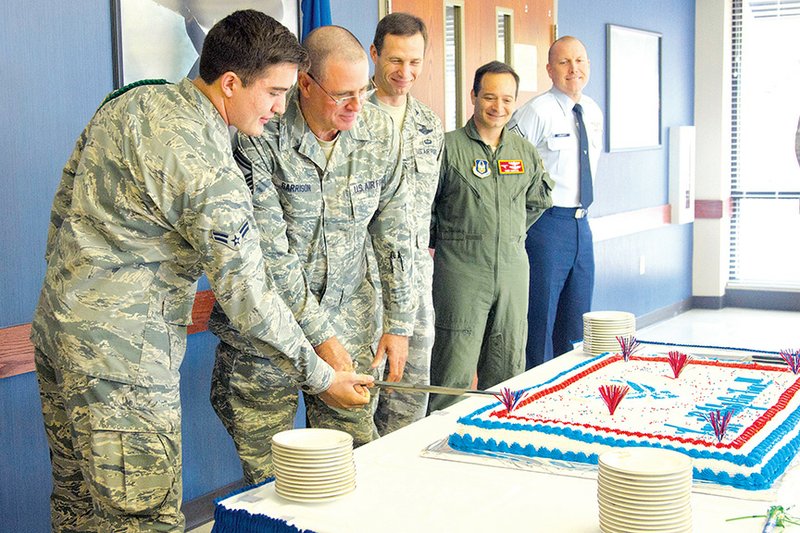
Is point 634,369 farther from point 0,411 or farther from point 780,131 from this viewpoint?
point 780,131

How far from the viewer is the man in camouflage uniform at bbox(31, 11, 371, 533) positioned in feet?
6.62

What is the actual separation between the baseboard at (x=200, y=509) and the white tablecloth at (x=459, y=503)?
171 centimetres

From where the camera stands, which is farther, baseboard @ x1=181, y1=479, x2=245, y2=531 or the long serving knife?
baseboard @ x1=181, y1=479, x2=245, y2=531

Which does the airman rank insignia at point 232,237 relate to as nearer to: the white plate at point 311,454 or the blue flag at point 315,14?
the white plate at point 311,454

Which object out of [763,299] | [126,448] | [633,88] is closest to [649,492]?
[126,448]

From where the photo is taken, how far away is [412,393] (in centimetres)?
334

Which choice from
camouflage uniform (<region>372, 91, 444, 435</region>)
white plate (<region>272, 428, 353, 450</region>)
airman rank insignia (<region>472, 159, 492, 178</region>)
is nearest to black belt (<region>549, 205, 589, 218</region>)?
airman rank insignia (<region>472, 159, 492, 178</region>)

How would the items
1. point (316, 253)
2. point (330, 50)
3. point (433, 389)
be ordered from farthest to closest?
1. point (316, 253)
2. point (330, 50)
3. point (433, 389)

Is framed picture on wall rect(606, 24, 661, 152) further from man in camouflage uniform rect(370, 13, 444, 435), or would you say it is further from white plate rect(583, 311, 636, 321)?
white plate rect(583, 311, 636, 321)

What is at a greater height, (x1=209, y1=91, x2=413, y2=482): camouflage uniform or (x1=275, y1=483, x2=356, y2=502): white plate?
(x1=209, y1=91, x2=413, y2=482): camouflage uniform

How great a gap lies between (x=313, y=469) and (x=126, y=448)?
568 millimetres

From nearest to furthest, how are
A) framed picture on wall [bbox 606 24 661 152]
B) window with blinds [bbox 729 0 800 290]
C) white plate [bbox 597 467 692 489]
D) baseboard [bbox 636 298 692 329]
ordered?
white plate [bbox 597 467 692 489] < framed picture on wall [bbox 606 24 661 152] < baseboard [bbox 636 298 692 329] < window with blinds [bbox 729 0 800 290]

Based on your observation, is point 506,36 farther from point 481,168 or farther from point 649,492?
point 649,492

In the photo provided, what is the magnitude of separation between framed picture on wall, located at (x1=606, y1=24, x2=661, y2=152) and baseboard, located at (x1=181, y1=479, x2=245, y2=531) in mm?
3988
